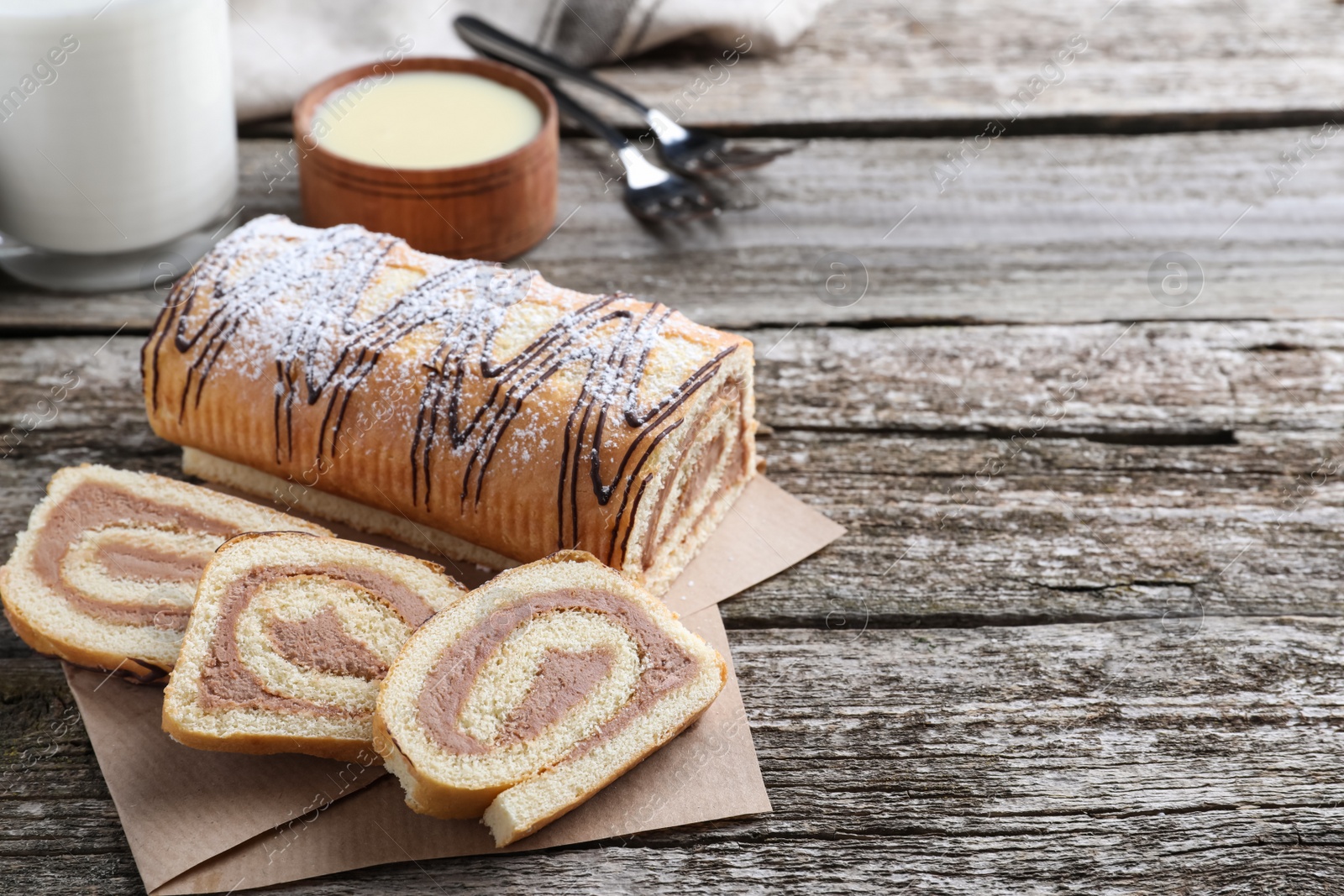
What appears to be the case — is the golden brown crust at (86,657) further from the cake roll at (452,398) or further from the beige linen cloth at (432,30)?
the beige linen cloth at (432,30)

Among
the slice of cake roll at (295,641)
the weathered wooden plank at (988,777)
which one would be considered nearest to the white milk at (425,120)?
the slice of cake roll at (295,641)

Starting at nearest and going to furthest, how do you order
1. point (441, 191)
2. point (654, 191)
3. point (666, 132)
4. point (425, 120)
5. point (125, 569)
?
point (125, 569) → point (441, 191) → point (425, 120) → point (654, 191) → point (666, 132)

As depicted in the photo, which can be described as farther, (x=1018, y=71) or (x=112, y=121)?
(x=1018, y=71)

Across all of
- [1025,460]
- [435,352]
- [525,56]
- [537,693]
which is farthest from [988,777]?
[525,56]

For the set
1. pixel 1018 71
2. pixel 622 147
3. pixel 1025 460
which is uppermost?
pixel 1018 71

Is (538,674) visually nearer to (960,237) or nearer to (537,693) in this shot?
(537,693)

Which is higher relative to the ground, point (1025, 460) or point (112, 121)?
point (112, 121)

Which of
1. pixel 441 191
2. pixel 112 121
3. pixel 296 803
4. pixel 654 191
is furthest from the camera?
pixel 654 191
